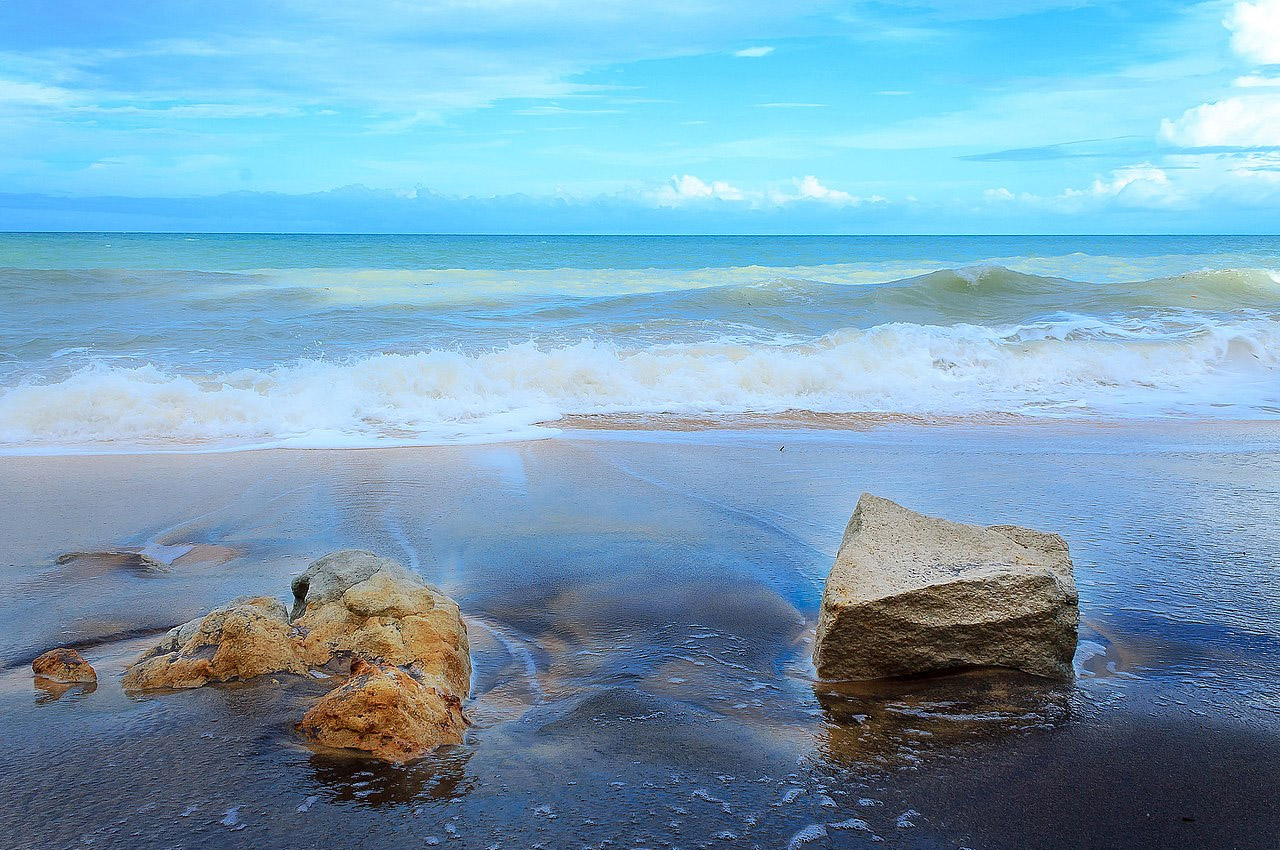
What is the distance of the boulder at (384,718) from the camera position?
8.54 ft

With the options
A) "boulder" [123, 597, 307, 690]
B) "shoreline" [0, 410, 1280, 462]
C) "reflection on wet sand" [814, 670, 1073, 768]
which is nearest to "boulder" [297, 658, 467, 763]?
"boulder" [123, 597, 307, 690]

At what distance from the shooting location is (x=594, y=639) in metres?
3.57

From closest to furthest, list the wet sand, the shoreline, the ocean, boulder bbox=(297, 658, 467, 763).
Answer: the wet sand → boulder bbox=(297, 658, 467, 763) → the shoreline → the ocean

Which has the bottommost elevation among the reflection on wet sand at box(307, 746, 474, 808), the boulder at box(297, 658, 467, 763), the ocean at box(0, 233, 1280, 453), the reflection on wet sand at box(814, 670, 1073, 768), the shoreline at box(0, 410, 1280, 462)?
the reflection on wet sand at box(307, 746, 474, 808)

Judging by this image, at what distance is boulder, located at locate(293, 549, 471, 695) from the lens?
306 cm

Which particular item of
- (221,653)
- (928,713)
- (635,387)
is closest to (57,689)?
(221,653)

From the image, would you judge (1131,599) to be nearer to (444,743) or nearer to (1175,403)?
(444,743)

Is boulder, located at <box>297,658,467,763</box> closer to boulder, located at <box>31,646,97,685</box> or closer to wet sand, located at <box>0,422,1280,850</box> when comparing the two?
wet sand, located at <box>0,422,1280,850</box>

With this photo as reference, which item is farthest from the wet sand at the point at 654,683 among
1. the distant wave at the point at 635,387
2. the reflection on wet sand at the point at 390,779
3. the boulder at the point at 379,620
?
the distant wave at the point at 635,387

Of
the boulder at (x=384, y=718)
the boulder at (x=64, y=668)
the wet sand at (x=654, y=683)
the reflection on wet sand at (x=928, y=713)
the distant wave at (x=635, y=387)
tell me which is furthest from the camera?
the distant wave at (x=635, y=387)

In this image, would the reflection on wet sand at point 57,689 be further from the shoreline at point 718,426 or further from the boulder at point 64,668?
the shoreline at point 718,426

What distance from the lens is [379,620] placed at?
3.23 metres

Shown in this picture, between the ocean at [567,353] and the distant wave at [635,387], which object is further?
the ocean at [567,353]

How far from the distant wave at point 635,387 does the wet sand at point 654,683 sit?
1680mm
